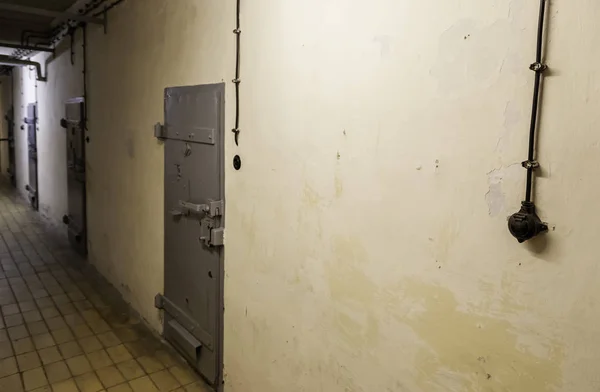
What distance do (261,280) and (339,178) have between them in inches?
27.0

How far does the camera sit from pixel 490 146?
3.84ft

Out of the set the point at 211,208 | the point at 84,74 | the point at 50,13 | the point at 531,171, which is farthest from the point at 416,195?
the point at 84,74

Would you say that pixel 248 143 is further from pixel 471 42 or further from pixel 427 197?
pixel 471 42

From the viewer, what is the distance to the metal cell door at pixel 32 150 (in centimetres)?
654

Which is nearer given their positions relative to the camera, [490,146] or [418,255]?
[490,146]

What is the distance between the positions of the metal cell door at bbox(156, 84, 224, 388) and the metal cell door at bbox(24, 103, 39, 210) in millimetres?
4781

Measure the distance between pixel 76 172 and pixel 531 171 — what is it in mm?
4343

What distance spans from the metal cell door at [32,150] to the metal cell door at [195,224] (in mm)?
4781

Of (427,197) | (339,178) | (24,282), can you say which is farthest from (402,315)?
(24,282)

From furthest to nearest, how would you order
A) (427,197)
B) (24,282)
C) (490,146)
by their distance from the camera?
(24,282) → (427,197) → (490,146)

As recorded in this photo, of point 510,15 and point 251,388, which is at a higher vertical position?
point 510,15

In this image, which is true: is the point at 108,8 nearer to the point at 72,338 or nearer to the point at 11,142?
the point at 72,338

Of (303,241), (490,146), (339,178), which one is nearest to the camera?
(490,146)

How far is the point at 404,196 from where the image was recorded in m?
1.39
